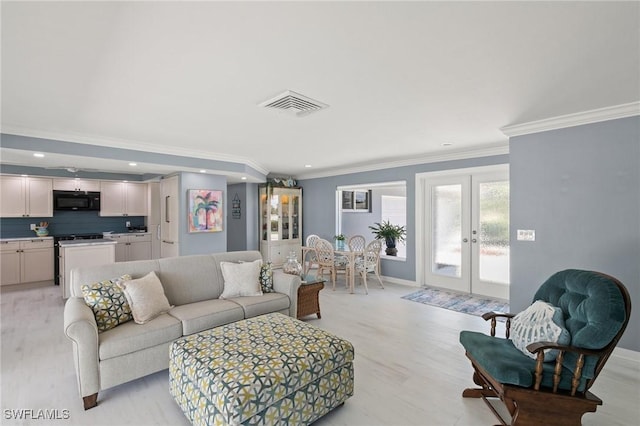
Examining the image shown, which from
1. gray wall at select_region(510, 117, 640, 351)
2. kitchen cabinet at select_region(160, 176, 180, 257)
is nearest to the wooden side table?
gray wall at select_region(510, 117, 640, 351)

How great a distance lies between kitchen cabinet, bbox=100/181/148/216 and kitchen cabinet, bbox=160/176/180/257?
1.54m

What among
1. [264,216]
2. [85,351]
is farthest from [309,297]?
[264,216]

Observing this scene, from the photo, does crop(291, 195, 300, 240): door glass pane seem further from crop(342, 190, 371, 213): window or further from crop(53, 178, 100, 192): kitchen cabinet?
crop(53, 178, 100, 192): kitchen cabinet

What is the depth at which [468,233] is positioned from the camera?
17.0 ft

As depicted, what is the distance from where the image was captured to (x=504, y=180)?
189 inches

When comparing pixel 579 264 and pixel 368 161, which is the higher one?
pixel 368 161

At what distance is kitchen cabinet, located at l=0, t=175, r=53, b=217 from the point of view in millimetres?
5590

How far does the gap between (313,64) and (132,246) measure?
651 cm

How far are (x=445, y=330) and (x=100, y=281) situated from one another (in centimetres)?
362

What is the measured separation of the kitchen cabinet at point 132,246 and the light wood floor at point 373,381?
2.64 m

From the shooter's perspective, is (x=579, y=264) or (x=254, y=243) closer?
(x=579, y=264)

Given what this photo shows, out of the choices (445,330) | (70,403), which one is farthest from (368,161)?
(70,403)

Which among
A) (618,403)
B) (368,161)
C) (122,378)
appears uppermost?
(368,161)

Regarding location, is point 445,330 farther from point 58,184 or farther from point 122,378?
point 58,184
